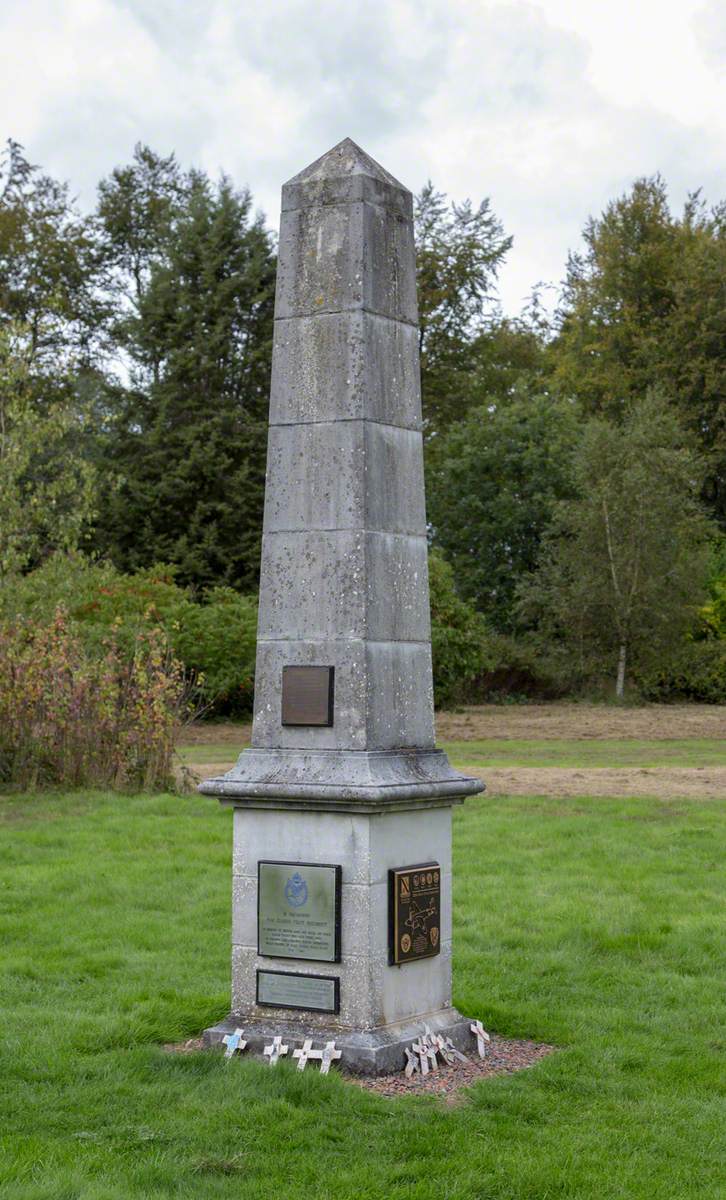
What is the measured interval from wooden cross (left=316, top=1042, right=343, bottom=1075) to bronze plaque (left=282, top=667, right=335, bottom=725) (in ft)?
4.49

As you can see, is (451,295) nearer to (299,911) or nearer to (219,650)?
(219,650)

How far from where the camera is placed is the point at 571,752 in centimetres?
2017

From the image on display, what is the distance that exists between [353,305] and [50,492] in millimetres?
13517

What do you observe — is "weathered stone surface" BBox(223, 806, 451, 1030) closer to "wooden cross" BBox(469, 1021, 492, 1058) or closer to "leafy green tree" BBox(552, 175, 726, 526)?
"wooden cross" BBox(469, 1021, 492, 1058)

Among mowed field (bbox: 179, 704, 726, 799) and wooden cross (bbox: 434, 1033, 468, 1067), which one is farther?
mowed field (bbox: 179, 704, 726, 799)

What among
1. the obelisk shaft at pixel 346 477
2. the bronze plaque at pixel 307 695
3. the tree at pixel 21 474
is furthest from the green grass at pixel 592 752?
the bronze plaque at pixel 307 695

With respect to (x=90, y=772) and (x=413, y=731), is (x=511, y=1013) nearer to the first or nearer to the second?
(x=413, y=731)

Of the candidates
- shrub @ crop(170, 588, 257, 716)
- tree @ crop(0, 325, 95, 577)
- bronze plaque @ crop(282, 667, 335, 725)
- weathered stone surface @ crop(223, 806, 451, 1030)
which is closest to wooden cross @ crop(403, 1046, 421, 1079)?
weathered stone surface @ crop(223, 806, 451, 1030)

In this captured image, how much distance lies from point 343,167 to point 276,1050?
13.0 ft

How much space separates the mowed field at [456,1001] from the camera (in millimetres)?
5020

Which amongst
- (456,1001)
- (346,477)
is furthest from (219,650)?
(346,477)

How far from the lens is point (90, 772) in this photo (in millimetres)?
15023

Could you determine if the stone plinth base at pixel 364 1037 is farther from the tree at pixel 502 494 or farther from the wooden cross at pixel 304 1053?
the tree at pixel 502 494

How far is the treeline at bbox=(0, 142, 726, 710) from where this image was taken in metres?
31.5
